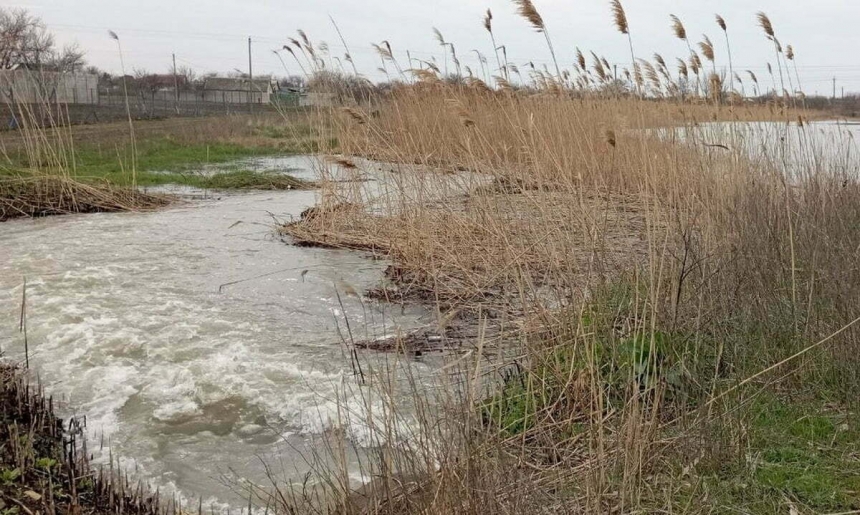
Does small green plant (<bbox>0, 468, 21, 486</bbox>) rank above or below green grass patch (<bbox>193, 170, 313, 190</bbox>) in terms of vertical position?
below

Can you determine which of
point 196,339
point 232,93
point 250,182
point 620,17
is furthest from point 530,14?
point 232,93

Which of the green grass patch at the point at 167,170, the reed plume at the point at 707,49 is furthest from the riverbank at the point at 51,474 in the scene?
the green grass patch at the point at 167,170

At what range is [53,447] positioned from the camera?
8.53ft

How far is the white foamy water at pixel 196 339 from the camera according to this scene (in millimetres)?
2797

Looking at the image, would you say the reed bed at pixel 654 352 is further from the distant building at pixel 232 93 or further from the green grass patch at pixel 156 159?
the distant building at pixel 232 93

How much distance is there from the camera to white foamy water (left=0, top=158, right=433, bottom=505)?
2.80 m

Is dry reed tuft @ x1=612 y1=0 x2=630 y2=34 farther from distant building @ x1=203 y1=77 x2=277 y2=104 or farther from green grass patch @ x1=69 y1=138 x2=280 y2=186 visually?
distant building @ x1=203 y1=77 x2=277 y2=104

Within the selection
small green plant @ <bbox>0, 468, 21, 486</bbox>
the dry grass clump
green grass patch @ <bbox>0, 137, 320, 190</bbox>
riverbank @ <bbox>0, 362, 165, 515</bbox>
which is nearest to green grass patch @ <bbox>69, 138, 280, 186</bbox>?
green grass patch @ <bbox>0, 137, 320, 190</bbox>

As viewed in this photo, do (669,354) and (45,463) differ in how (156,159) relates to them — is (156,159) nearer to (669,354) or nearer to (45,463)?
(45,463)

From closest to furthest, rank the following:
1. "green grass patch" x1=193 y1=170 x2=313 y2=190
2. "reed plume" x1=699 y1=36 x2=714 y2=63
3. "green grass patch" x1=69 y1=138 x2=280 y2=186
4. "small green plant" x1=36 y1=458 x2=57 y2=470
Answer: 1. "small green plant" x1=36 y1=458 x2=57 y2=470
2. "reed plume" x1=699 y1=36 x2=714 y2=63
3. "green grass patch" x1=69 y1=138 x2=280 y2=186
4. "green grass patch" x1=193 y1=170 x2=313 y2=190

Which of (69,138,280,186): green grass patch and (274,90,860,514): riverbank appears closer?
(274,90,860,514): riverbank

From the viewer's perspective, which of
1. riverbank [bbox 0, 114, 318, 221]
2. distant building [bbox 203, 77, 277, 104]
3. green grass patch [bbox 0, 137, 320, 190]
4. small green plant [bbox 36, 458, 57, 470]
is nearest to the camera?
small green plant [bbox 36, 458, 57, 470]

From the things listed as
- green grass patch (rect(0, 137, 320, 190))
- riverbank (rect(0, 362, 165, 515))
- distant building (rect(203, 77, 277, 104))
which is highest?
distant building (rect(203, 77, 277, 104))

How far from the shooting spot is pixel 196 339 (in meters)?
3.93
